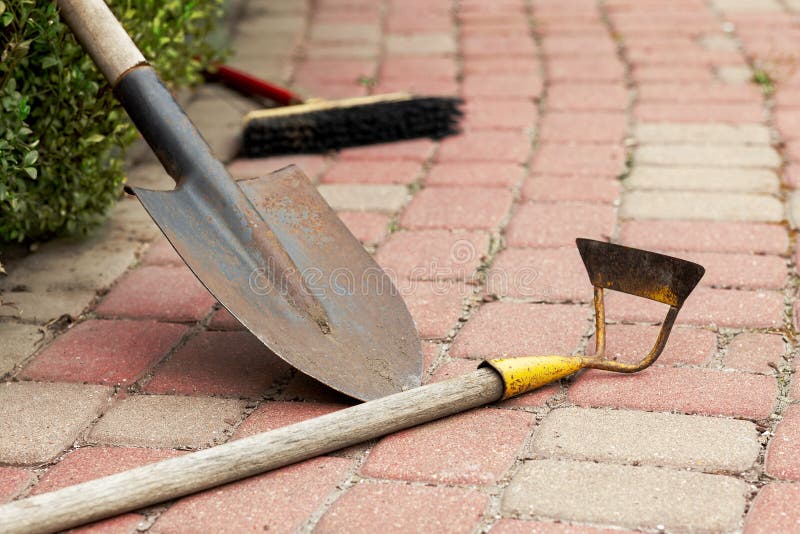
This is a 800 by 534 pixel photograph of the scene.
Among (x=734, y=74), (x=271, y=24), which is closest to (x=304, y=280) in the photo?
(x=734, y=74)

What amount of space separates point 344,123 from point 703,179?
129 cm

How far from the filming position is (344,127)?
367 cm

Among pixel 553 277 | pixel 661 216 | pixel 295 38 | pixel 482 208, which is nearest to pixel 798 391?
pixel 553 277

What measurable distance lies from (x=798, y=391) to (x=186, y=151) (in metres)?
1.53

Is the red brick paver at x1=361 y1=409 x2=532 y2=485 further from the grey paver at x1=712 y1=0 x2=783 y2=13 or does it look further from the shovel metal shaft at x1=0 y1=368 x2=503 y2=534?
the grey paver at x1=712 y1=0 x2=783 y2=13

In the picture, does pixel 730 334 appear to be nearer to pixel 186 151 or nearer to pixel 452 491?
pixel 452 491

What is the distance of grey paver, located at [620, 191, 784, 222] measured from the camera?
3.09 metres

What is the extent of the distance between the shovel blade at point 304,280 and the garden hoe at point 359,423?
111mm

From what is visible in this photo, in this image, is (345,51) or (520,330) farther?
(345,51)

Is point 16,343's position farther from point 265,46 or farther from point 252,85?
point 265,46

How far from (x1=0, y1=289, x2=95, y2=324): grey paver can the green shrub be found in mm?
174

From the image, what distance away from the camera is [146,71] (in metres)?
2.53

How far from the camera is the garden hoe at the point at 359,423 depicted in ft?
5.82

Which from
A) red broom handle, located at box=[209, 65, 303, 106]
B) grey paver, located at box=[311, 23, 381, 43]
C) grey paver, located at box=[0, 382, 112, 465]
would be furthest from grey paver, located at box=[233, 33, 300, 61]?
grey paver, located at box=[0, 382, 112, 465]
